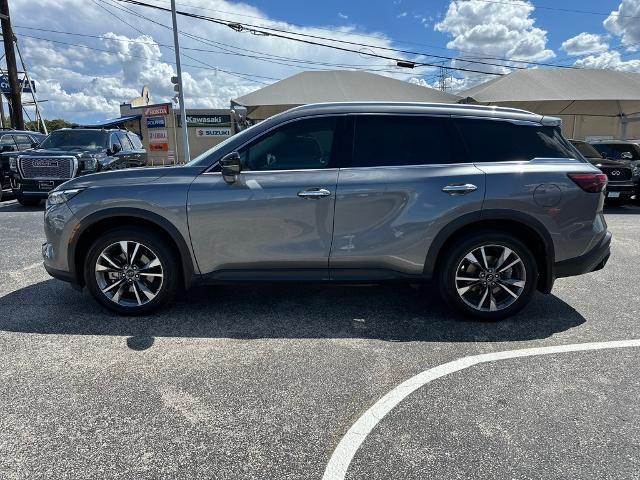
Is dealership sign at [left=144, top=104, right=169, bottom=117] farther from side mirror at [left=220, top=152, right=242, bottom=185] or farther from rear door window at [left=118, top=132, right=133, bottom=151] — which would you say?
side mirror at [left=220, top=152, right=242, bottom=185]

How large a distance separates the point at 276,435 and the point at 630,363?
2.59 meters

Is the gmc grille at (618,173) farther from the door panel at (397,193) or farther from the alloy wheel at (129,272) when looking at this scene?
the alloy wheel at (129,272)

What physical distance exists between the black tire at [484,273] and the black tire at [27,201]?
10.0 meters

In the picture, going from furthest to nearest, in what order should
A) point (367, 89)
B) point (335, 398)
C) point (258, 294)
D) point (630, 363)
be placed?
point (367, 89)
point (258, 294)
point (630, 363)
point (335, 398)

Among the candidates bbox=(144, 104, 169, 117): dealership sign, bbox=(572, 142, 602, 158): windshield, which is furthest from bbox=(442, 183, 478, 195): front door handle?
bbox=(144, 104, 169, 117): dealership sign

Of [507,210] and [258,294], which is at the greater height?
[507,210]

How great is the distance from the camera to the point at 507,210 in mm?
3611

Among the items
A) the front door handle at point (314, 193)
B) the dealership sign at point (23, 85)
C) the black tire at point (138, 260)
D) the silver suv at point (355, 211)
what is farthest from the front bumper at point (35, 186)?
the dealership sign at point (23, 85)

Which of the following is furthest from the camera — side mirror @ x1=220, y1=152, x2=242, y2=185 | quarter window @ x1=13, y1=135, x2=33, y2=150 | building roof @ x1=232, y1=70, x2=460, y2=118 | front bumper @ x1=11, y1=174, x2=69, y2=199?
building roof @ x1=232, y1=70, x2=460, y2=118

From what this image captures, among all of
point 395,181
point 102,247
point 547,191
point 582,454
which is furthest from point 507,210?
point 102,247

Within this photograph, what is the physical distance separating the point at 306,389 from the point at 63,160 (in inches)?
361

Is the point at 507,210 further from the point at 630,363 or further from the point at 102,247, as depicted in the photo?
the point at 102,247

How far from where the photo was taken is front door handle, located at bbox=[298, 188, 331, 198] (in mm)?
3568

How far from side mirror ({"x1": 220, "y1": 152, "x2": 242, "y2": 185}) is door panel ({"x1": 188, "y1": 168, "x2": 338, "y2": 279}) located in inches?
2.8
